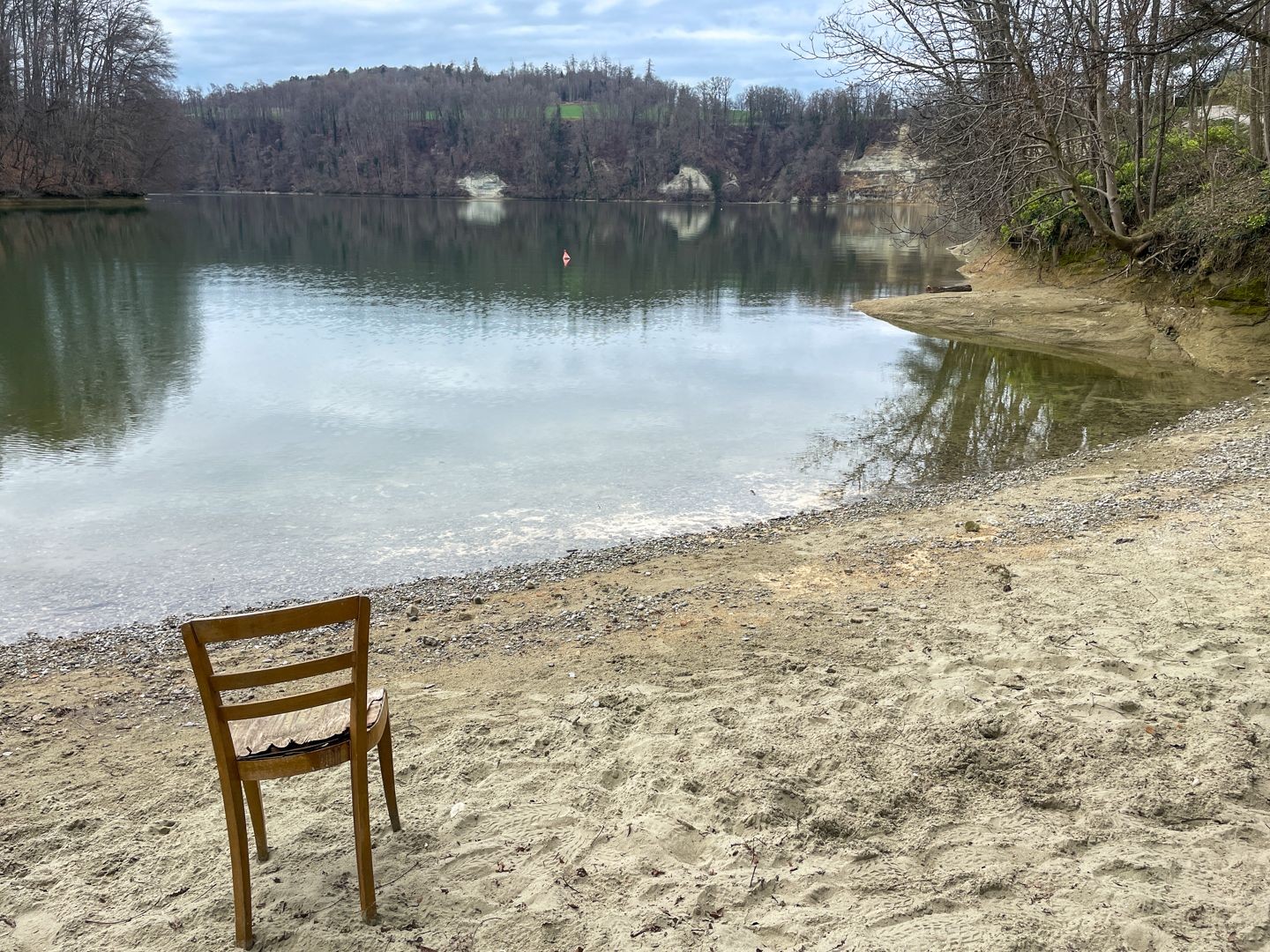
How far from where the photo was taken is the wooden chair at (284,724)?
3.20 meters

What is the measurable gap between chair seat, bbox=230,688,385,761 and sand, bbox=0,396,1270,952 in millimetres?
692

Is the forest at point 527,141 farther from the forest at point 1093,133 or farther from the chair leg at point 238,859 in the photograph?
the chair leg at point 238,859

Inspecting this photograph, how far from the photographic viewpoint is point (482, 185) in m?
132

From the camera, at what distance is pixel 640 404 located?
16.3 m

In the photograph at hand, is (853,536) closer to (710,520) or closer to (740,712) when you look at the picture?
(710,520)

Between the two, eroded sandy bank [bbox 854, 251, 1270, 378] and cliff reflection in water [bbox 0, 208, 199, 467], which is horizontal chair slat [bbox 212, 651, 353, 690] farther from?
eroded sandy bank [bbox 854, 251, 1270, 378]

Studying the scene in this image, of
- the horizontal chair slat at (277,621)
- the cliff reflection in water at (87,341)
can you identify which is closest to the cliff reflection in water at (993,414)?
the horizontal chair slat at (277,621)

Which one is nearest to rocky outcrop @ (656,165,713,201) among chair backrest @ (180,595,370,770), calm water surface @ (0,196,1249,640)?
calm water surface @ (0,196,1249,640)

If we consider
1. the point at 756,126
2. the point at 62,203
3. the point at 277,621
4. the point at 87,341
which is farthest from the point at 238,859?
the point at 756,126

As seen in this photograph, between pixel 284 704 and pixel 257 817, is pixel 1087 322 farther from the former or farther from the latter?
pixel 284 704

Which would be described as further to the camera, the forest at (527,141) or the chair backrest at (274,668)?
the forest at (527,141)

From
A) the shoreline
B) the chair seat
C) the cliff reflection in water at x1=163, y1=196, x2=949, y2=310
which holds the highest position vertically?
the cliff reflection in water at x1=163, y1=196, x2=949, y2=310

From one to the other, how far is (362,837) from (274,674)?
2.52ft

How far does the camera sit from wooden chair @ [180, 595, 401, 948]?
10.5ft
